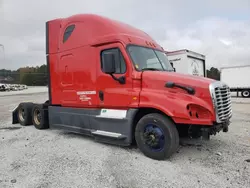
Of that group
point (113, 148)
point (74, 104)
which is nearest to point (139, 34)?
point (74, 104)

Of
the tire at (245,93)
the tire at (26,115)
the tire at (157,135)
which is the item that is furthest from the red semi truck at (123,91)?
the tire at (245,93)

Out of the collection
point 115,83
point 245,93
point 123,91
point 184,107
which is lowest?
point 245,93

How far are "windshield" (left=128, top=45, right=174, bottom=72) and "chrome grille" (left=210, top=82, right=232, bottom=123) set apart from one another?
1463 millimetres

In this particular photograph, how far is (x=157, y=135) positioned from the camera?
4766 mm

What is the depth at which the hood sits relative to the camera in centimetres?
444

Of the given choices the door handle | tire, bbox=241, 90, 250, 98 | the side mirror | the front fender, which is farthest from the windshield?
tire, bbox=241, 90, 250, 98

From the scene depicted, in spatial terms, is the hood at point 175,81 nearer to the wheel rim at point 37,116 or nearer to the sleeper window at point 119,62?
the sleeper window at point 119,62

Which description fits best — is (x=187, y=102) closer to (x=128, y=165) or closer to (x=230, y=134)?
(x=128, y=165)

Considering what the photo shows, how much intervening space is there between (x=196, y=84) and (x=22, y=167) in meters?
3.72

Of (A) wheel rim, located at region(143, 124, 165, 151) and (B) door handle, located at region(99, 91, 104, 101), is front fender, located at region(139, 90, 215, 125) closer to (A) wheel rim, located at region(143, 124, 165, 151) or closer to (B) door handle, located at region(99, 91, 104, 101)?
(A) wheel rim, located at region(143, 124, 165, 151)

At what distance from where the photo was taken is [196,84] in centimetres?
450

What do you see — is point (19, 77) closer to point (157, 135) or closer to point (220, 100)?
point (157, 135)

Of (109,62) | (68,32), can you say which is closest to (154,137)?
(109,62)

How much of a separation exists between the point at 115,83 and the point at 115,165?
1.89 meters
